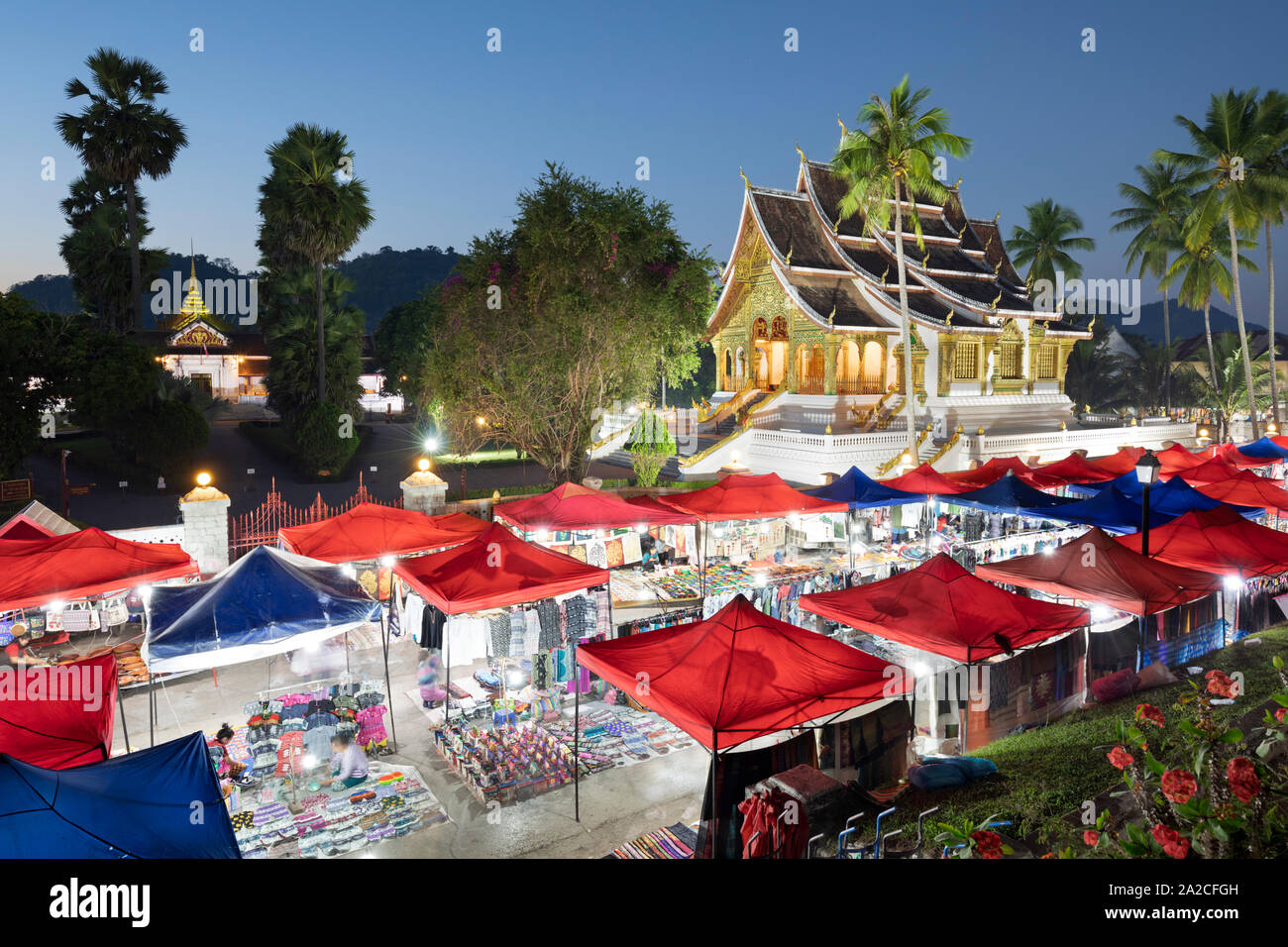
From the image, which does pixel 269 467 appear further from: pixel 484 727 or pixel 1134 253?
pixel 1134 253

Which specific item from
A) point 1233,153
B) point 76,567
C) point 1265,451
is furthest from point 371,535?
point 1233,153

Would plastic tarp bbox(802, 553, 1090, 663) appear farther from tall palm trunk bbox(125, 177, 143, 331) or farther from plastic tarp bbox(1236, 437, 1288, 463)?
tall palm trunk bbox(125, 177, 143, 331)

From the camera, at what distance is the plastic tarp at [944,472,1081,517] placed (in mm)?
16578

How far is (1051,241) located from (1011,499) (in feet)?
148

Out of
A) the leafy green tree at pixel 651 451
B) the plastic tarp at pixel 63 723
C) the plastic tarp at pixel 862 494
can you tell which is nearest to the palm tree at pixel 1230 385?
the leafy green tree at pixel 651 451

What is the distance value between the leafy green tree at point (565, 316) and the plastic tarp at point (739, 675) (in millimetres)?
14852

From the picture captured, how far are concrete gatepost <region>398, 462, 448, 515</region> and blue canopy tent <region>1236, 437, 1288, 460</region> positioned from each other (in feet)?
89.6

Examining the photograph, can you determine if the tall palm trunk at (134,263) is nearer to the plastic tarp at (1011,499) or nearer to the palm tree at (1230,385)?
the plastic tarp at (1011,499)

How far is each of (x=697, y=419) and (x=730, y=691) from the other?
31.7m

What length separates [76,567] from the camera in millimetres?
11133

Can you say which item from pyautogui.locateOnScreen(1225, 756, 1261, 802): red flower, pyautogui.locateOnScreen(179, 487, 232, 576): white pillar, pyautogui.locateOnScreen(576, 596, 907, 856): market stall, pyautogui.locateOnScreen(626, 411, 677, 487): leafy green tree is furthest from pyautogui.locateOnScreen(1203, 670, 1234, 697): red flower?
pyautogui.locateOnScreen(626, 411, 677, 487): leafy green tree

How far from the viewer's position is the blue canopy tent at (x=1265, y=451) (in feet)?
85.7

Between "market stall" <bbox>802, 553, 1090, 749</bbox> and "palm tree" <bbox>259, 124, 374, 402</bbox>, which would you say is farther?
"palm tree" <bbox>259, 124, 374, 402</bbox>
